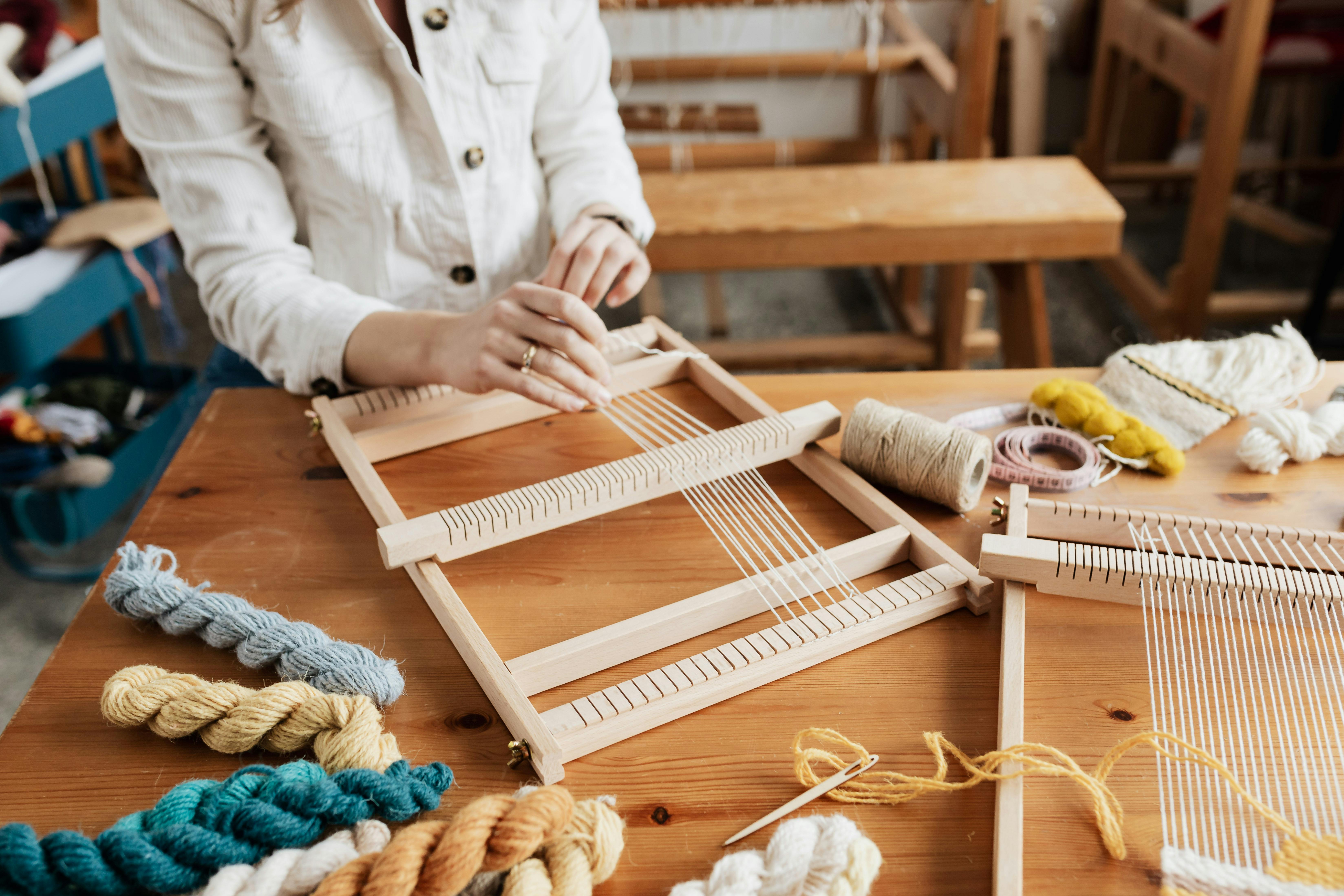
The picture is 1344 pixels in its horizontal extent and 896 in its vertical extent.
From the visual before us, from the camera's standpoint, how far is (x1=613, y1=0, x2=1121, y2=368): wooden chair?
1.98 m

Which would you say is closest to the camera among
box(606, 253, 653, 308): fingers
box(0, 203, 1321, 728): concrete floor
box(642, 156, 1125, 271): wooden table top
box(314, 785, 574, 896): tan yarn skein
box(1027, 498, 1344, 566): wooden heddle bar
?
box(314, 785, 574, 896): tan yarn skein

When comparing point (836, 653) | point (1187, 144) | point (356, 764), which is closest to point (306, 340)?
point (356, 764)

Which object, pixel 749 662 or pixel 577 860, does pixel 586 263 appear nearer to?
pixel 749 662

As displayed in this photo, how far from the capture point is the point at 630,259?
116cm

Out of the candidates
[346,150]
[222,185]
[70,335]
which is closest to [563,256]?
[346,150]

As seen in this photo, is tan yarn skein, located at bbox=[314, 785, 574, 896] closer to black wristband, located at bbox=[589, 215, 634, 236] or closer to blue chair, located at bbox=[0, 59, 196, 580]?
black wristband, located at bbox=[589, 215, 634, 236]

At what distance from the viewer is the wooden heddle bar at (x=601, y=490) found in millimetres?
828

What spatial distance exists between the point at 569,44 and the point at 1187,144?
3135mm

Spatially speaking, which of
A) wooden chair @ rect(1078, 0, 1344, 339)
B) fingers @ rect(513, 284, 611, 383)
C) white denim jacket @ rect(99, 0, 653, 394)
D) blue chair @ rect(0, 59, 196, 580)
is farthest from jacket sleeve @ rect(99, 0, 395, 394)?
wooden chair @ rect(1078, 0, 1344, 339)

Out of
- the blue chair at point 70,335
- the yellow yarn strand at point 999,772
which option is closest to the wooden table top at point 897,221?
the blue chair at point 70,335

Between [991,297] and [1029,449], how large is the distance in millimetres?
2453

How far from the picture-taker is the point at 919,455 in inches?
35.3

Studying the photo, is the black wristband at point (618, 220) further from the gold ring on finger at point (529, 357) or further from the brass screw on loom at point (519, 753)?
the brass screw on loom at point (519, 753)

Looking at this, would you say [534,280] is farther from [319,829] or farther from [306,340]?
[319,829]
